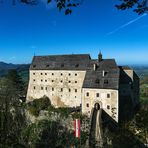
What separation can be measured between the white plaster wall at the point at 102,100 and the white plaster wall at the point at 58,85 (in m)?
3.99

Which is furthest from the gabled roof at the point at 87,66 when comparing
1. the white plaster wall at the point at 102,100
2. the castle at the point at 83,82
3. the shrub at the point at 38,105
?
the shrub at the point at 38,105

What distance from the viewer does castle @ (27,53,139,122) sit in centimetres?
A: 4150

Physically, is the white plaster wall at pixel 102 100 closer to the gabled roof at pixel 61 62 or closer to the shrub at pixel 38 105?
the gabled roof at pixel 61 62

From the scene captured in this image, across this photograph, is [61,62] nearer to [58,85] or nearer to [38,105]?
[58,85]

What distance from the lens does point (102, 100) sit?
41.5m

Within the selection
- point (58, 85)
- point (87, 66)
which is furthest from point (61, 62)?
point (87, 66)

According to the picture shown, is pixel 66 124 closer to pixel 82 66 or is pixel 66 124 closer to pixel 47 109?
pixel 47 109

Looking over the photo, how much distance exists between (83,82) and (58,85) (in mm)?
7692

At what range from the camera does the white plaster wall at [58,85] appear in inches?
1850

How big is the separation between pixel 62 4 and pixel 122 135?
9.44 m

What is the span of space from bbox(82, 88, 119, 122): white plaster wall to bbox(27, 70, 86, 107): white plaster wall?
3.99 metres

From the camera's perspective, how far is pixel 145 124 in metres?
12.8

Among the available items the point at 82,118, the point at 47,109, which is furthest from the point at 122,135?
the point at 47,109

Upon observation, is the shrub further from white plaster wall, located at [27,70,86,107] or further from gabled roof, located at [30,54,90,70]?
gabled roof, located at [30,54,90,70]
